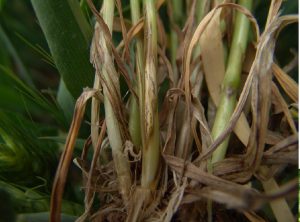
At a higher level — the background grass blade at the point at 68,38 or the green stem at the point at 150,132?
the background grass blade at the point at 68,38

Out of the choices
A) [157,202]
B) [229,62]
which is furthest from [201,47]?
[157,202]

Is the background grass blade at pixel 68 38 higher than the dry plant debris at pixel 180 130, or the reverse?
the background grass blade at pixel 68 38

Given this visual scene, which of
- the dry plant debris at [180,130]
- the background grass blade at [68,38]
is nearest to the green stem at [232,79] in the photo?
the dry plant debris at [180,130]

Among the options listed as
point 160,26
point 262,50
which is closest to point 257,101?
point 262,50

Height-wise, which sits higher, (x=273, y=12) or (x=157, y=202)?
(x=273, y=12)

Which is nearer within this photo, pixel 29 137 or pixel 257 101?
pixel 257 101

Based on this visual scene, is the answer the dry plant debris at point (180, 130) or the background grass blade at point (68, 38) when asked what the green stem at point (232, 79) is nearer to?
the dry plant debris at point (180, 130)

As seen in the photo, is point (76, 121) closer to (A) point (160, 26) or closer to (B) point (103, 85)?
(B) point (103, 85)
